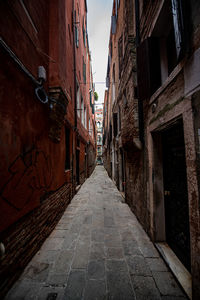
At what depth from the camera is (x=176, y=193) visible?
2555mm

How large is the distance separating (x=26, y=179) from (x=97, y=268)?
6.55ft

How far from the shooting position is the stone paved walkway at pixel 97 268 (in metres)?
1.79

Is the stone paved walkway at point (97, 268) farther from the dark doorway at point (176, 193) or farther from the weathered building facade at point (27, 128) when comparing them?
the dark doorway at point (176, 193)

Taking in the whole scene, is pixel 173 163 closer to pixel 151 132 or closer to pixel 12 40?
pixel 151 132

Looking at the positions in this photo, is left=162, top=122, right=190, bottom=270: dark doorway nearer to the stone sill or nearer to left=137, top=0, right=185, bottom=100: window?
the stone sill

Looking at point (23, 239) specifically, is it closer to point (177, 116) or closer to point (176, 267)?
point (176, 267)

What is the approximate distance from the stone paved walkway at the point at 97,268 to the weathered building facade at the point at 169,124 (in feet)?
1.49

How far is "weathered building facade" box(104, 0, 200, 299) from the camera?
165 cm

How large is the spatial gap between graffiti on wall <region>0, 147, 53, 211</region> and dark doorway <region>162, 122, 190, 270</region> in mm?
2835

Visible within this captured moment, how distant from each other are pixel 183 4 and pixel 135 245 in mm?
4200

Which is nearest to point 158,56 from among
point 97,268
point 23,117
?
point 23,117

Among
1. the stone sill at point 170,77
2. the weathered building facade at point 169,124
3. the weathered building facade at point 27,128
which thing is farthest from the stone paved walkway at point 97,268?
the stone sill at point 170,77

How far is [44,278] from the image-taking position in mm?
2018

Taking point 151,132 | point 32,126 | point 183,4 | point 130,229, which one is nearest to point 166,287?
point 130,229
